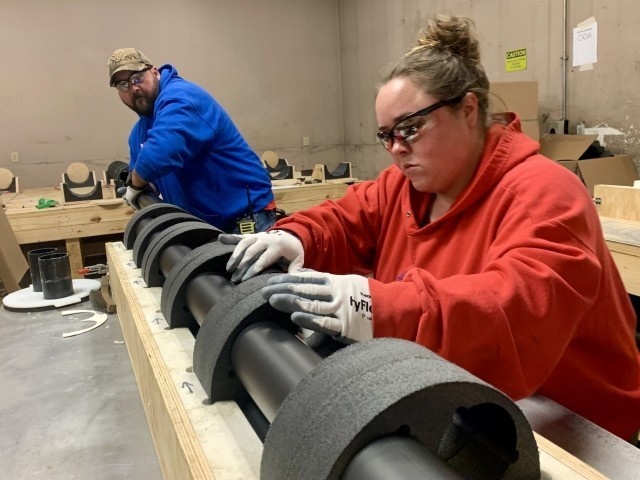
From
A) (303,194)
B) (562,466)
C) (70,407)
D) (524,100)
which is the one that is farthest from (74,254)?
(562,466)

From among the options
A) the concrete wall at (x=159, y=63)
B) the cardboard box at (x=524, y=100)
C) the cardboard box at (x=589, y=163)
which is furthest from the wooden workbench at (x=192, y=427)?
the concrete wall at (x=159, y=63)

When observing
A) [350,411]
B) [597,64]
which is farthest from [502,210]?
[597,64]

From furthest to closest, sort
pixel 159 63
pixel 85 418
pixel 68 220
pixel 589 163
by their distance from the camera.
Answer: pixel 159 63 < pixel 68 220 < pixel 589 163 < pixel 85 418

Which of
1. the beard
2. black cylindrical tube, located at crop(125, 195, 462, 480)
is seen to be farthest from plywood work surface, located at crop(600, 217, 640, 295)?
the beard

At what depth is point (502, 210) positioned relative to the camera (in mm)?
967

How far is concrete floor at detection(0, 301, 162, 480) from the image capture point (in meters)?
1.25

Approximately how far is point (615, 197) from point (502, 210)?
1.65m

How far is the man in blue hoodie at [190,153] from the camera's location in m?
2.27

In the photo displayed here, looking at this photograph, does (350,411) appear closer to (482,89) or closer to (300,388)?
(300,388)

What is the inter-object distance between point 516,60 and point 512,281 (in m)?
3.66

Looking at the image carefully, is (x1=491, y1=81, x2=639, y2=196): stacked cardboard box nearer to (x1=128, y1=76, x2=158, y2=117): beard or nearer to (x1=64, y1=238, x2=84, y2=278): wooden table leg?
(x1=128, y1=76, x2=158, y2=117): beard

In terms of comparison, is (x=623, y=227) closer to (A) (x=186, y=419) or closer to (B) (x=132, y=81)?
(A) (x=186, y=419)

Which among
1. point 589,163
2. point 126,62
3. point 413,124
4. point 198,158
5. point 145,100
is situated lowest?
point 589,163

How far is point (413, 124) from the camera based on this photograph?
1041 millimetres
